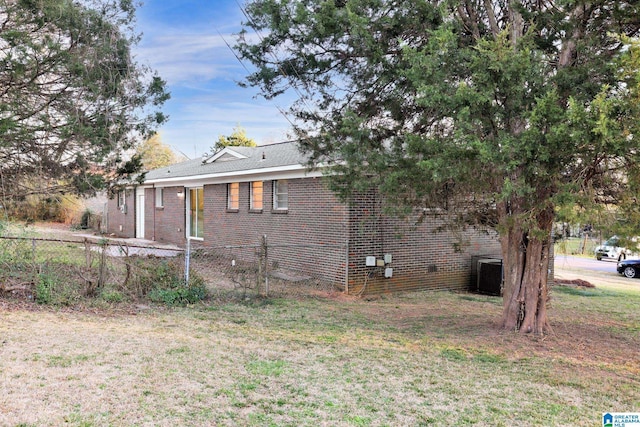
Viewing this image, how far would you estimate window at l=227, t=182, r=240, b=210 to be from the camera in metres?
15.3

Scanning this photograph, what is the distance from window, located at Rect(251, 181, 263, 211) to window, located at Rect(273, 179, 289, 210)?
74cm

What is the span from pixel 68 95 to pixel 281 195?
6.20m

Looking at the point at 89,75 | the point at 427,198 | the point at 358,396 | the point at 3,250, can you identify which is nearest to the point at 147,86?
the point at 89,75

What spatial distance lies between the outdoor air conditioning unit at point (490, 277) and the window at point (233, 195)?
7.52 m

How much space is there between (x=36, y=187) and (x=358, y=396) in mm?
8404

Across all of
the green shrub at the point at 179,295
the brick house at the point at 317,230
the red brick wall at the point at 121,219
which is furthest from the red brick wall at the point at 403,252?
the red brick wall at the point at 121,219

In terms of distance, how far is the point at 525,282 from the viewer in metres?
7.21

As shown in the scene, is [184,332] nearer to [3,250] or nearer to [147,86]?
[3,250]

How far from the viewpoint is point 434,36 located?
547 cm

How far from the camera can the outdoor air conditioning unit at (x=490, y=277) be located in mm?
12484

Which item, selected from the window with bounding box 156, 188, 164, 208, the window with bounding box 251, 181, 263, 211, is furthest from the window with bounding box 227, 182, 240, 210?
the window with bounding box 156, 188, 164, 208
